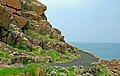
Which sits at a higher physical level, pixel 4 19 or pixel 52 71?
pixel 4 19

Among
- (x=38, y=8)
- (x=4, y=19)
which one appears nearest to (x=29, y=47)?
(x=4, y=19)

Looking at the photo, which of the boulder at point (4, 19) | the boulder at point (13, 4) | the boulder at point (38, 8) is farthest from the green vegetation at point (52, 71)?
the boulder at point (38, 8)

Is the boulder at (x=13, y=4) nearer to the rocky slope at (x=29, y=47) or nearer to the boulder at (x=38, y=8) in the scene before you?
the rocky slope at (x=29, y=47)

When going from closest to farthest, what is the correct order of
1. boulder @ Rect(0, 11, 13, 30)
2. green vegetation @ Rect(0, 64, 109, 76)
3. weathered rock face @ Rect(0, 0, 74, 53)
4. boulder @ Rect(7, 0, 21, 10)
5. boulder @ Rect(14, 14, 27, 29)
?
green vegetation @ Rect(0, 64, 109, 76) → weathered rock face @ Rect(0, 0, 74, 53) → boulder @ Rect(0, 11, 13, 30) → boulder @ Rect(14, 14, 27, 29) → boulder @ Rect(7, 0, 21, 10)

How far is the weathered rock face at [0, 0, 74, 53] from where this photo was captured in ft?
176

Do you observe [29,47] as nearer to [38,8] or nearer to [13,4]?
[13,4]

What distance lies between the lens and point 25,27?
205 ft

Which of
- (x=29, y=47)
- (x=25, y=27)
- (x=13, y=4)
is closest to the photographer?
(x=29, y=47)

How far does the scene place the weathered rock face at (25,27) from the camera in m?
53.6

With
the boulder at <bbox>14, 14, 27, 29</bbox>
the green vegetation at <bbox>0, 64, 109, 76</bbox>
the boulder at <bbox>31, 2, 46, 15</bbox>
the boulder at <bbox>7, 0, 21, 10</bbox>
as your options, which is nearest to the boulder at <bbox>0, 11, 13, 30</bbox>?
the boulder at <bbox>14, 14, 27, 29</bbox>

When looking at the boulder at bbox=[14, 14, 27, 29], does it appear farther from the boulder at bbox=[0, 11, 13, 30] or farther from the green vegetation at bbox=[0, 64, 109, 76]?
the green vegetation at bbox=[0, 64, 109, 76]

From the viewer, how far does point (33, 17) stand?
74.8m

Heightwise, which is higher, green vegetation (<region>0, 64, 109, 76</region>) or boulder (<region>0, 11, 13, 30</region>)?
boulder (<region>0, 11, 13, 30</region>)

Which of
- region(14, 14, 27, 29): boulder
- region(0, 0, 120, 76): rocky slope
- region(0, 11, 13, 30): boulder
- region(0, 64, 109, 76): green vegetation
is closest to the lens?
region(0, 64, 109, 76): green vegetation
